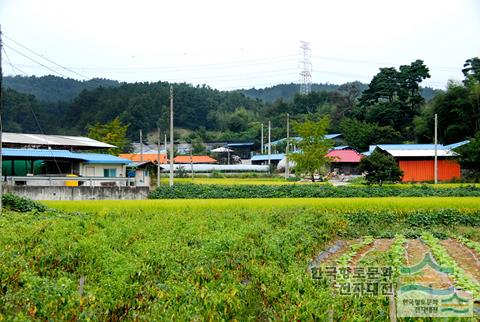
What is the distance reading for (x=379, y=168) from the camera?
1282 inches

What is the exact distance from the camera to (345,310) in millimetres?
6809

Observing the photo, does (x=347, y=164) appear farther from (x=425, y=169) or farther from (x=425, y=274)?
(x=425, y=274)

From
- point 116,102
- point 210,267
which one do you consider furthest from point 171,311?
point 116,102

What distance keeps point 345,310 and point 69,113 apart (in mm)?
88896

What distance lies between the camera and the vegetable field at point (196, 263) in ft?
22.4

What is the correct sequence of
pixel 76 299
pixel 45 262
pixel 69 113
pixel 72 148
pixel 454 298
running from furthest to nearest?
pixel 69 113 → pixel 72 148 → pixel 45 262 → pixel 454 298 → pixel 76 299

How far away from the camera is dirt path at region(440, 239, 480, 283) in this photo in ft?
36.4

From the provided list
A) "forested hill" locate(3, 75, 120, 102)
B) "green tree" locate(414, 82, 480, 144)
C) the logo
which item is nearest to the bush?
the logo

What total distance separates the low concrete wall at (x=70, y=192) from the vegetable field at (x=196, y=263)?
6.82 m

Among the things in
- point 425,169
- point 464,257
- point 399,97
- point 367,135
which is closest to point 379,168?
point 425,169

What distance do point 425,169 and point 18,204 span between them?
32.8 metres

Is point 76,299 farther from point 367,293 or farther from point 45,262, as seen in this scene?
point 367,293

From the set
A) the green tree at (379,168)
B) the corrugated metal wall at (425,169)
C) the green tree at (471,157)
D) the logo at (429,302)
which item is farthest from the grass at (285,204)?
the corrugated metal wall at (425,169)

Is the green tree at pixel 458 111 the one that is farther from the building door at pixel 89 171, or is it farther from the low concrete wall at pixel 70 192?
the low concrete wall at pixel 70 192
